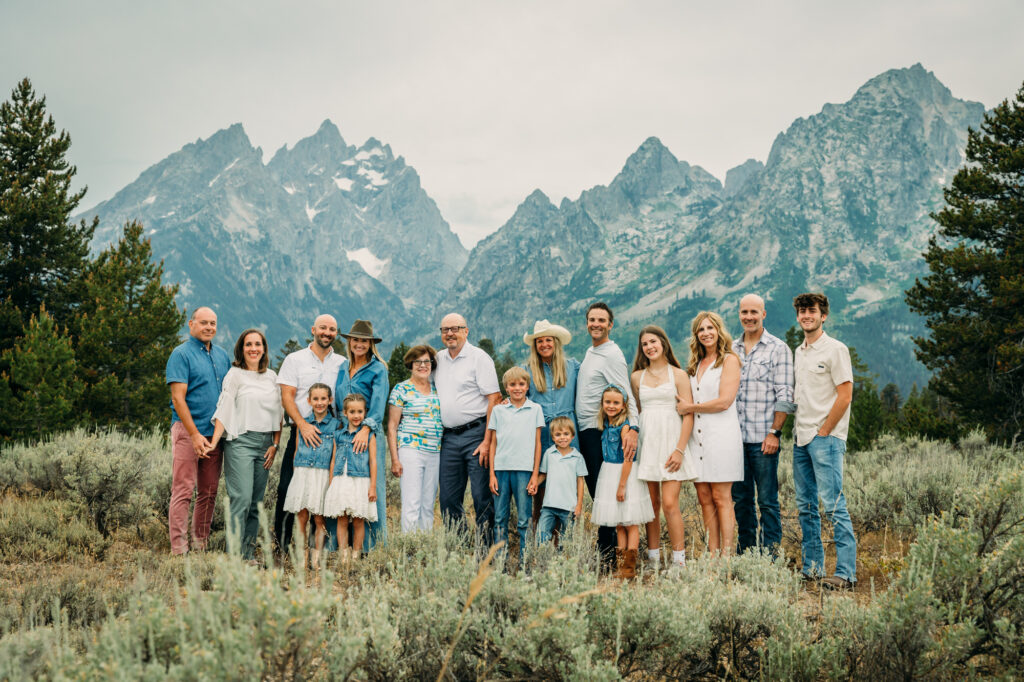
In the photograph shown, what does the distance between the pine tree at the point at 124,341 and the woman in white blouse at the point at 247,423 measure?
15.0 meters

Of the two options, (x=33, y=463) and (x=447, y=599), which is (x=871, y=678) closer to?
(x=447, y=599)

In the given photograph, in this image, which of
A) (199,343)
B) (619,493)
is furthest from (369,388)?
(619,493)

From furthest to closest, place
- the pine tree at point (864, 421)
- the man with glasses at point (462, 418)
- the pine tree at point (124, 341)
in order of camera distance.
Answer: the pine tree at point (864, 421) < the pine tree at point (124, 341) < the man with glasses at point (462, 418)

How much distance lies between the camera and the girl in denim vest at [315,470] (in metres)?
5.40

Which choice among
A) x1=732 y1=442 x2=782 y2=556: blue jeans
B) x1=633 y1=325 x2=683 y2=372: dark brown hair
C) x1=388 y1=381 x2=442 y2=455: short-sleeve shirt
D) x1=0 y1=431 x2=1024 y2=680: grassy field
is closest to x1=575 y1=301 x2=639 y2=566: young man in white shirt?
x1=633 y1=325 x2=683 y2=372: dark brown hair

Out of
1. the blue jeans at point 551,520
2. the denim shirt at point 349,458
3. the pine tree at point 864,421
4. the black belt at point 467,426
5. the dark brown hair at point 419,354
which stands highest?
the dark brown hair at point 419,354

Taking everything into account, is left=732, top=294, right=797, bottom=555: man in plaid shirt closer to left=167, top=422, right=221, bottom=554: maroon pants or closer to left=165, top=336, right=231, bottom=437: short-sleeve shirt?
left=165, top=336, right=231, bottom=437: short-sleeve shirt

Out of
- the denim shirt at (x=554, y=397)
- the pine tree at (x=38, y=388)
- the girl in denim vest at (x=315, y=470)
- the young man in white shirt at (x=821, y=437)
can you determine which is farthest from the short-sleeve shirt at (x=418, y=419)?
the pine tree at (x=38, y=388)

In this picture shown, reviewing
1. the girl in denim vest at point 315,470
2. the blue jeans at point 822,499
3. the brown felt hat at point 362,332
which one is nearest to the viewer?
the blue jeans at point 822,499

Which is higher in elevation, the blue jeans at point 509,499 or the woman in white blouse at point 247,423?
the woman in white blouse at point 247,423

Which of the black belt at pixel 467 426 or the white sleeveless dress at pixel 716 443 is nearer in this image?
the white sleeveless dress at pixel 716 443

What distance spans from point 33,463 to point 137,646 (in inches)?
331

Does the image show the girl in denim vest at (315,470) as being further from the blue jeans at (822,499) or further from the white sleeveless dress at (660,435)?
the blue jeans at (822,499)

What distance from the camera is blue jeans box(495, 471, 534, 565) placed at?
546 centimetres
